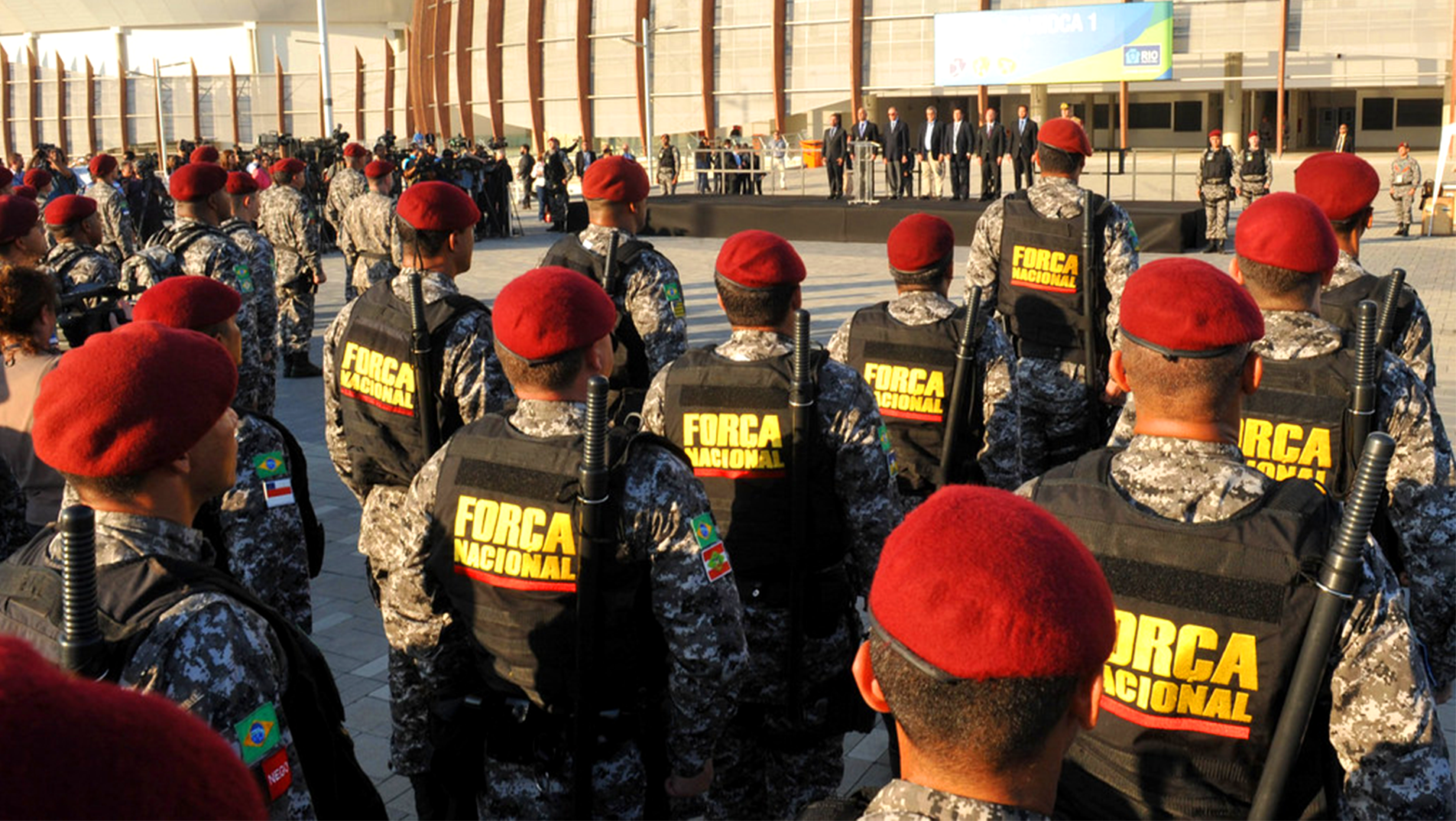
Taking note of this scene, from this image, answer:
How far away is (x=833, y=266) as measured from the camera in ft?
62.4

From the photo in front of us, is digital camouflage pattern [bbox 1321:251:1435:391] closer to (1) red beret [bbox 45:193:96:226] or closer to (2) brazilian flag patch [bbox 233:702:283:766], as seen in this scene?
(2) brazilian flag patch [bbox 233:702:283:766]

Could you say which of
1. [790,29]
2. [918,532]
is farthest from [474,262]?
[790,29]

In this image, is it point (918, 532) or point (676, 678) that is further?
point (676, 678)

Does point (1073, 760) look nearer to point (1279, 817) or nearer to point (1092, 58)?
point (1279, 817)

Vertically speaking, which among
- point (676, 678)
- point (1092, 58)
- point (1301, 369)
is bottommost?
point (676, 678)

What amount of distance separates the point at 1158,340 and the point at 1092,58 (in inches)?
1232

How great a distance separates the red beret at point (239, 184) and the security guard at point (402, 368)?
517 centimetres

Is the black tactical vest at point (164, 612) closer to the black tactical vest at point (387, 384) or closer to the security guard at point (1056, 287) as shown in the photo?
the black tactical vest at point (387, 384)

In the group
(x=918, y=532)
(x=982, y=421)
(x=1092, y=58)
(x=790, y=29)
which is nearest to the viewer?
(x=918, y=532)

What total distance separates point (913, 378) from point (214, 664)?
10.7ft

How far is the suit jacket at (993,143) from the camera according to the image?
78.9 feet

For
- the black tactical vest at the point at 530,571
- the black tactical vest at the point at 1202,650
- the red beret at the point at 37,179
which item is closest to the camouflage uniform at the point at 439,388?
→ the black tactical vest at the point at 530,571

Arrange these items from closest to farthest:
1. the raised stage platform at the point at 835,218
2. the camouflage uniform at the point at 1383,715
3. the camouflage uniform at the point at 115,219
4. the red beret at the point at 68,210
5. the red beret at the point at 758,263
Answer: the camouflage uniform at the point at 1383,715, the red beret at the point at 758,263, the red beret at the point at 68,210, the camouflage uniform at the point at 115,219, the raised stage platform at the point at 835,218

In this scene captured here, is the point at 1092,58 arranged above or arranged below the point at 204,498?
above
